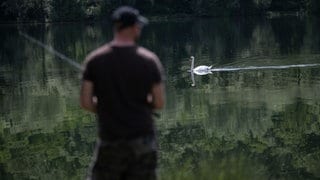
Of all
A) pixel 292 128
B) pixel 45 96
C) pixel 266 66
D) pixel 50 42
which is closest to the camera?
pixel 292 128

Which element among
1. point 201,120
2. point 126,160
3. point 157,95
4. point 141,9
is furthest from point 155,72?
point 141,9

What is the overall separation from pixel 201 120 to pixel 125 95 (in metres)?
10.9

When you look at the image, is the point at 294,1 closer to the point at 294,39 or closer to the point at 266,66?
the point at 294,39

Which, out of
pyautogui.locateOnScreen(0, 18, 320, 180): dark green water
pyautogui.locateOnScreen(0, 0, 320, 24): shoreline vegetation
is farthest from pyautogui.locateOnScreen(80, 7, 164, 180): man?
pyautogui.locateOnScreen(0, 0, 320, 24): shoreline vegetation

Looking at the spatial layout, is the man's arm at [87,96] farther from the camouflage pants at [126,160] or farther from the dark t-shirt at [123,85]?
the camouflage pants at [126,160]

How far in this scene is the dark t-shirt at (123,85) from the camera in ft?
13.6

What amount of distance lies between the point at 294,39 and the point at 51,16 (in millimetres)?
35141

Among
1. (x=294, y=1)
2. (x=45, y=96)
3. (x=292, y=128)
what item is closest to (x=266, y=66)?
(x=45, y=96)

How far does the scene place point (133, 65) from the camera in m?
4.12

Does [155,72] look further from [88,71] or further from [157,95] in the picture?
[88,71]

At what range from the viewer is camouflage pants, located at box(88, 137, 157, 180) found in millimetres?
4285

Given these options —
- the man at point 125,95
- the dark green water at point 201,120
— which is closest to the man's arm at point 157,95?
the man at point 125,95

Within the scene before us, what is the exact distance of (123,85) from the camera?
4.16 meters

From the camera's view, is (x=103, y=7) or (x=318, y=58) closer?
(x=318, y=58)
